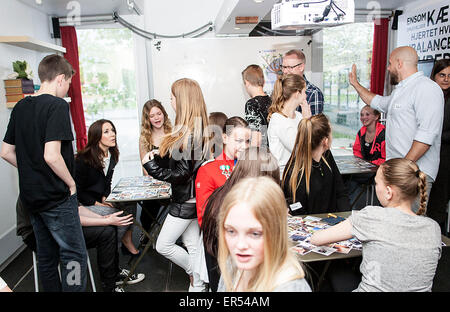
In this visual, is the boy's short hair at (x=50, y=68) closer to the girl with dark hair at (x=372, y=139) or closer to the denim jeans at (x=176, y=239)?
the denim jeans at (x=176, y=239)

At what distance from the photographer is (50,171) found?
201 cm

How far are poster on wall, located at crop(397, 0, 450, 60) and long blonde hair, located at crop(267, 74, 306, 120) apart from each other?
2404 mm

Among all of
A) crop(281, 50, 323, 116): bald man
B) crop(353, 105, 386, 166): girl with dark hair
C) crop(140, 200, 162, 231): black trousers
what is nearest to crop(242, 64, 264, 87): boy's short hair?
crop(281, 50, 323, 116): bald man

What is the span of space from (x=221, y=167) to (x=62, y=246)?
1.08 metres

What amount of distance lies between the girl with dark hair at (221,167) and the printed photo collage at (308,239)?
49cm

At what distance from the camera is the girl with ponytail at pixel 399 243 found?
1392 mm

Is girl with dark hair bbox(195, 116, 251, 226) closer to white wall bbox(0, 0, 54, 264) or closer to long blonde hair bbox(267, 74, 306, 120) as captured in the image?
long blonde hair bbox(267, 74, 306, 120)

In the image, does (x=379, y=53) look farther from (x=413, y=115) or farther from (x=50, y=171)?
(x=50, y=171)

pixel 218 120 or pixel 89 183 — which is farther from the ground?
pixel 218 120

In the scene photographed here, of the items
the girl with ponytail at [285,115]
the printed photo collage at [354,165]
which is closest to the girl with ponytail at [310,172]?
the girl with ponytail at [285,115]

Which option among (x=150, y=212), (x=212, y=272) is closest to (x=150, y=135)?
(x=150, y=212)

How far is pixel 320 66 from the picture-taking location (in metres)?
4.86

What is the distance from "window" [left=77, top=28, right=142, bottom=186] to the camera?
475 centimetres

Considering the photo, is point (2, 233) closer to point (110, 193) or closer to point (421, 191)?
point (110, 193)
